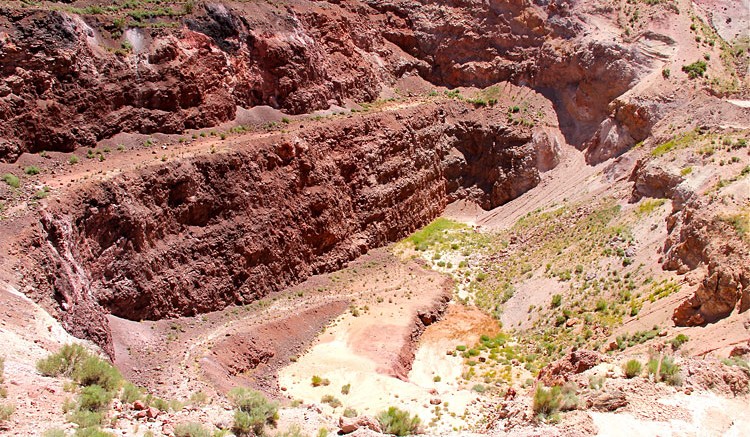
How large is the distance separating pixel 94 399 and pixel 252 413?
10.4 feet

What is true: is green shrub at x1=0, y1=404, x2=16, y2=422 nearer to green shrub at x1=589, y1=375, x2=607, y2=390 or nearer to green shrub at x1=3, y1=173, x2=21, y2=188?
green shrub at x1=589, y1=375, x2=607, y2=390

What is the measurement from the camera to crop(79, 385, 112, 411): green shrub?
466 inches

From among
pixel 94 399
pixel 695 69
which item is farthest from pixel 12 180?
pixel 695 69

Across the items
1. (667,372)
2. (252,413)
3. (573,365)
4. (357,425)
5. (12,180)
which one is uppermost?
(667,372)

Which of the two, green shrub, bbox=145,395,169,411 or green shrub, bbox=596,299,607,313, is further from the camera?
green shrub, bbox=596,299,607,313

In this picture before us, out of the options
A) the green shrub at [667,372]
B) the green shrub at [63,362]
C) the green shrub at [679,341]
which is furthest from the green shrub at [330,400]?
the green shrub at [679,341]

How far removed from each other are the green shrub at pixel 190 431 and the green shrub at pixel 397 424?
13.0ft

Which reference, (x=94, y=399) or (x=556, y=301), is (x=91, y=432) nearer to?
(x=94, y=399)

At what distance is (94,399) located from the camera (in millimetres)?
11938

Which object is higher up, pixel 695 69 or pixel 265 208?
pixel 695 69

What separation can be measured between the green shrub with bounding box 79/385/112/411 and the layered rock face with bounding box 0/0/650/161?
1743cm

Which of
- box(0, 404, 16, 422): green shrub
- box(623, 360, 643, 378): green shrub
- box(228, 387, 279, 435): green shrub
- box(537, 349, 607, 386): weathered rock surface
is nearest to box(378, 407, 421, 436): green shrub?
box(228, 387, 279, 435): green shrub

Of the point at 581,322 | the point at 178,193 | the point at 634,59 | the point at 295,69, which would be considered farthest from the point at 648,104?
the point at 178,193

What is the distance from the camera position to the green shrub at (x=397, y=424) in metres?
13.7
